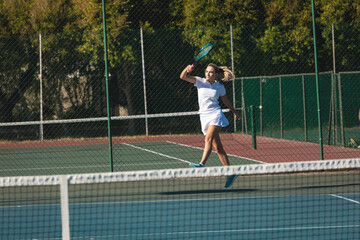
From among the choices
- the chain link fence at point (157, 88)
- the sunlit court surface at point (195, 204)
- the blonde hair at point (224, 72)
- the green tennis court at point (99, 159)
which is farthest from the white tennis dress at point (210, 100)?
the chain link fence at point (157, 88)

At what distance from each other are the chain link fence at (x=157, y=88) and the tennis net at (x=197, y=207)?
7.05 metres

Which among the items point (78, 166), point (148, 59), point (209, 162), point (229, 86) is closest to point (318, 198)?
point (209, 162)

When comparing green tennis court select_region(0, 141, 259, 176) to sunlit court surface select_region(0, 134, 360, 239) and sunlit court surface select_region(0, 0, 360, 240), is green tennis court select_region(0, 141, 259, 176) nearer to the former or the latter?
sunlit court surface select_region(0, 0, 360, 240)

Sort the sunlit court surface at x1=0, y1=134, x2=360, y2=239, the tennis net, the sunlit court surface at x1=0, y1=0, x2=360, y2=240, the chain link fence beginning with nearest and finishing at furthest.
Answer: the sunlit court surface at x1=0, y1=134, x2=360, y2=239 < the tennis net < the sunlit court surface at x1=0, y1=0, x2=360, y2=240 < the chain link fence

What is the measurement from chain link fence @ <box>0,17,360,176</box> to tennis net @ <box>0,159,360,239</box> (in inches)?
277

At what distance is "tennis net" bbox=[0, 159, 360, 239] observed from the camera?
14.5 ft

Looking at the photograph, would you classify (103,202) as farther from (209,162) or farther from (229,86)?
(229,86)

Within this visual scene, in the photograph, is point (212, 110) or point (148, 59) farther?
point (148, 59)

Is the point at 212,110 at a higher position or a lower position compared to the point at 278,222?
higher

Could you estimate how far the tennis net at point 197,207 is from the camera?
4418mm

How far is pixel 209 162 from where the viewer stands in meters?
12.7

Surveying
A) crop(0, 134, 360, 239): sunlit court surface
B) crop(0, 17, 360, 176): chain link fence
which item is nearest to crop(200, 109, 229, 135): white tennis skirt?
crop(0, 134, 360, 239): sunlit court surface

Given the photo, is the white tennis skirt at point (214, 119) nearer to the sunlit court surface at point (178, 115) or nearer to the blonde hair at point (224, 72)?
the sunlit court surface at point (178, 115)

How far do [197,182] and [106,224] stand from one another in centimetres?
337
